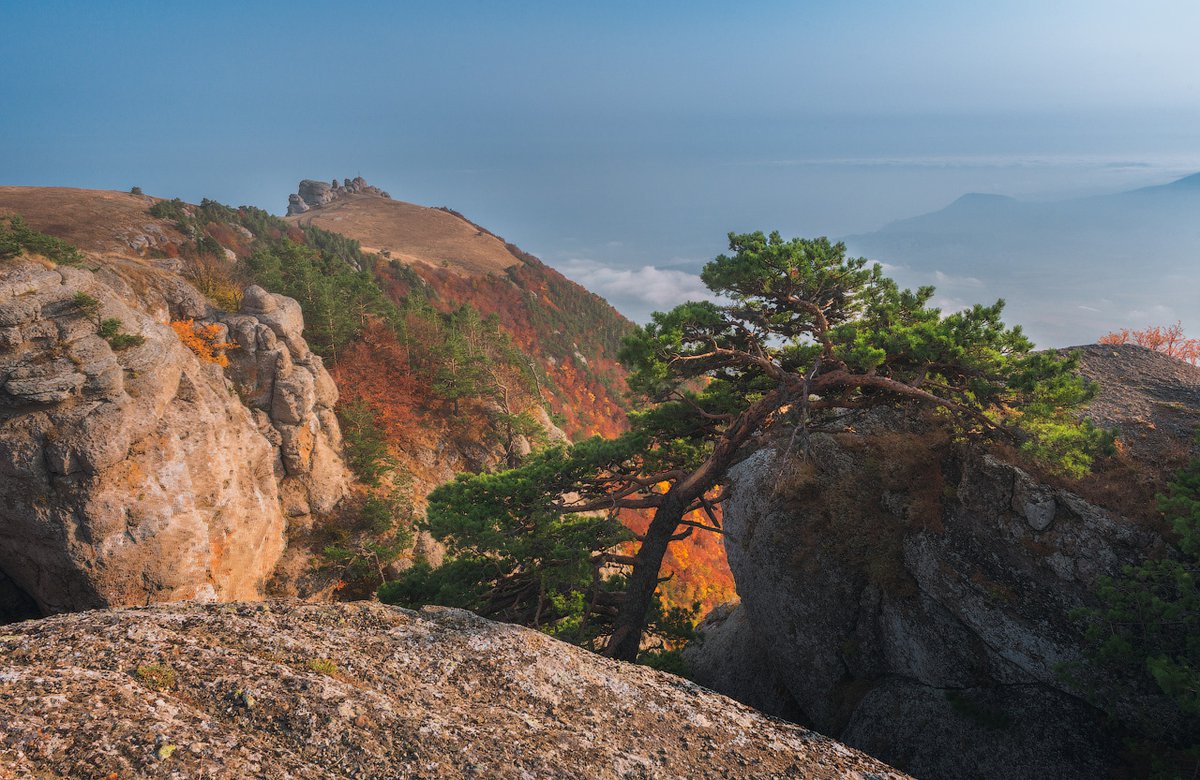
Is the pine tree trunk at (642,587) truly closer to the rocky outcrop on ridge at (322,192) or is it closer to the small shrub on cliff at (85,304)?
the small shrub on cliff at (85,304)

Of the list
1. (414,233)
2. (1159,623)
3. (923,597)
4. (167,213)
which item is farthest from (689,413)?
(414,233)

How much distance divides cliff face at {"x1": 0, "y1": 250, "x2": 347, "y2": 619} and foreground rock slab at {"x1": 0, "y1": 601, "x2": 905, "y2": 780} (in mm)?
15921

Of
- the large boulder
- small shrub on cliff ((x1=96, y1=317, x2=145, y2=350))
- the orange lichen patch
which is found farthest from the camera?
the orange lichen patch

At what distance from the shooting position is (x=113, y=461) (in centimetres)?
1744

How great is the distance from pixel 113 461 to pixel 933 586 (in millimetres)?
22819

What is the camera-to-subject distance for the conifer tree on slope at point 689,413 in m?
10.9

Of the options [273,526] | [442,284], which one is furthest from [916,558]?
[442,284]

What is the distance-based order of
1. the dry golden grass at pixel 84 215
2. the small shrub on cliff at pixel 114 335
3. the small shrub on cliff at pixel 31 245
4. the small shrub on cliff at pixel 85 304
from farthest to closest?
the dry golden grass at pixel 84 215 < the small shrub on cliff at pixel 31 245 < the small shrub on cliff at pixel 114 335 < the small shrub on cliff at pixel 85 304

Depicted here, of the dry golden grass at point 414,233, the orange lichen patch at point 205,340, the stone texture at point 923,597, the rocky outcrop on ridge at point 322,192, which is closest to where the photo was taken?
the stone texture at point 923,597

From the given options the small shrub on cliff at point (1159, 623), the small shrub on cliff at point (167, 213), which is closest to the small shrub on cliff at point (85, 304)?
the small shrub on cliff at point (1159, 623)

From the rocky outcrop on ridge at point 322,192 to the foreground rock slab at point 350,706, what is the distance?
137328 mm

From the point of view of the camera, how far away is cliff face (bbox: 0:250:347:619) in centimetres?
1669

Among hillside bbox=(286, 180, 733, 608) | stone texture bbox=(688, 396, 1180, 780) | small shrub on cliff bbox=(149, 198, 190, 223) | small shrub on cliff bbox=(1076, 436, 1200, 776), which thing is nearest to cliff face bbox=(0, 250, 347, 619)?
hillside bbox=(286, 180, 733, 608)

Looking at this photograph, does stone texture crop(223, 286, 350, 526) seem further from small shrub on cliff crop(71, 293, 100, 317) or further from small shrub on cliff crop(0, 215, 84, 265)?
small shrub on cliff crop(71, 293, 100, 317)
